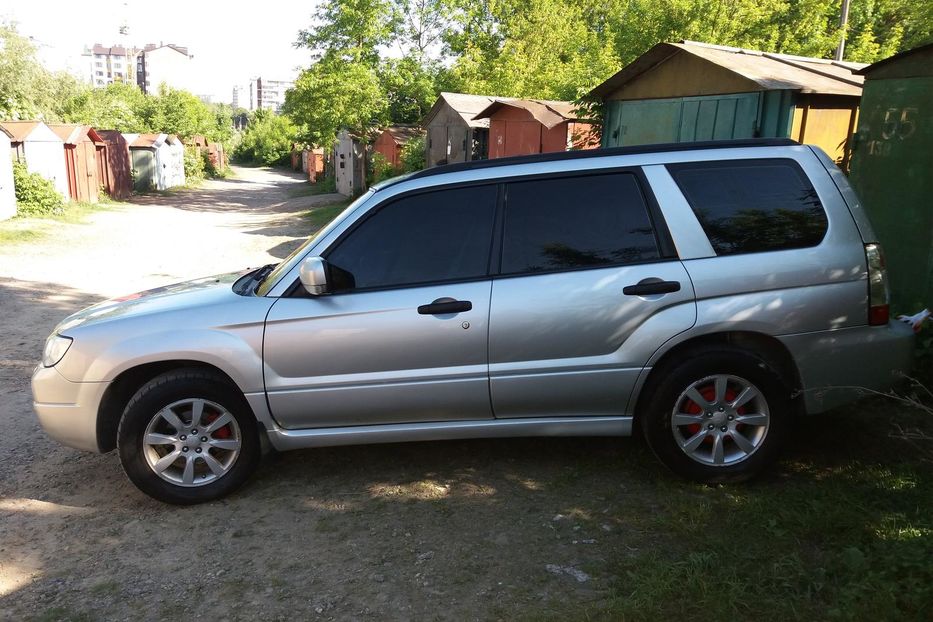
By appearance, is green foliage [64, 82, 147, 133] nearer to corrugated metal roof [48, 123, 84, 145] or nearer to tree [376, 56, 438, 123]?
corrugated metal roof [48, 123, 84, 145]

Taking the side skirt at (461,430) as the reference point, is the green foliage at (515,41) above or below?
above

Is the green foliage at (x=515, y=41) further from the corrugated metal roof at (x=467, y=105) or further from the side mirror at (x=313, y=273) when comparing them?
the side mirror at (x=313, y=273)

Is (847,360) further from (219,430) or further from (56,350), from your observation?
(56,350)

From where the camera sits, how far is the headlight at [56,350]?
13.1ft

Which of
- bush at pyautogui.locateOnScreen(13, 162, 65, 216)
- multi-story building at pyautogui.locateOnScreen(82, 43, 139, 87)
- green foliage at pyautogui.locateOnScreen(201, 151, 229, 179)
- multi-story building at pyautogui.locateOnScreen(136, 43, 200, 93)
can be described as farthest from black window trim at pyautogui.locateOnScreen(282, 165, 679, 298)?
multi-story building at pyautogui.locateOnScreen(82, 43, 139, 87)

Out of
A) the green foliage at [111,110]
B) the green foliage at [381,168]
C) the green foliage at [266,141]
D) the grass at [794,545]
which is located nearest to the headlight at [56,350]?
the grass at [794,545]

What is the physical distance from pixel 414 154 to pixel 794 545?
2122 cm

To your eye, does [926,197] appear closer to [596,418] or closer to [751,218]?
[751,218]

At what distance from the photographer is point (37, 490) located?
4.35 metres

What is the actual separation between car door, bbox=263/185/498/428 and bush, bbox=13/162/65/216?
1960 centimetres

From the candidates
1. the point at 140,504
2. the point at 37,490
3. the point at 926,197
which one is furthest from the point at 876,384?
the point at 37,490

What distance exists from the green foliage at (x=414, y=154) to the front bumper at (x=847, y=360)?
2009cm

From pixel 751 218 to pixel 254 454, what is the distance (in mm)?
3065

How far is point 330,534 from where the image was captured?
372 centimetres
